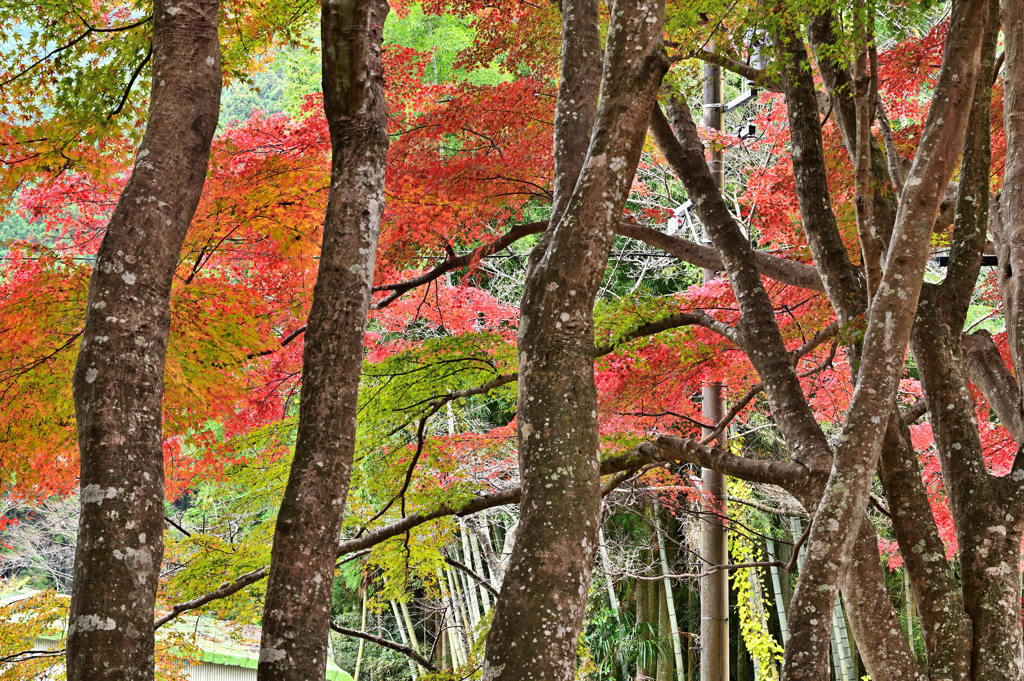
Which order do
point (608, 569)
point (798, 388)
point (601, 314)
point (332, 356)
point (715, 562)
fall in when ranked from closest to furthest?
point (332, 356) < point (798, 388) < point (601, 314) < point (715, 562) < point (608, 569)

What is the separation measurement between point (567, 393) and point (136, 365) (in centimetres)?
135

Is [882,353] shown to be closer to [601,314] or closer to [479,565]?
[601,314]

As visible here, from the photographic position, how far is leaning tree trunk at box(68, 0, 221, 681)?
226 centimetres

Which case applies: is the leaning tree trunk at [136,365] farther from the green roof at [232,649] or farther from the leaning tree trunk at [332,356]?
the green roof at [232,649]

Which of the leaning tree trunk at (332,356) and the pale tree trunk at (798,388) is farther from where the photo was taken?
the pale tree trunk at (798,388)

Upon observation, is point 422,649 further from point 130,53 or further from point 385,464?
point 130,53

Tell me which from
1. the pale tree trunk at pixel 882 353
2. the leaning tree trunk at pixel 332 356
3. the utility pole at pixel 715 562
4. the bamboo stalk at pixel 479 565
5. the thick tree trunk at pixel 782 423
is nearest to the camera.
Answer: the leaning tree trunk at pixel 332 356

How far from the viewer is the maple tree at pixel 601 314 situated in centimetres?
289

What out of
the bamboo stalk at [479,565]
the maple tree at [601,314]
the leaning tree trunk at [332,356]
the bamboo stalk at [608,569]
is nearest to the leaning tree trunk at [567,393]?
the maple tree at [601,314]

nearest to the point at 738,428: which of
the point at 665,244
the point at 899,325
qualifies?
the point at 665,244

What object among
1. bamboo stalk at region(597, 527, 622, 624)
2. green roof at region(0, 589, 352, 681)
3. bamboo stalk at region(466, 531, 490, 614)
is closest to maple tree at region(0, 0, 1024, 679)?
bamboo stalk at region(597, 527, 622, 624)

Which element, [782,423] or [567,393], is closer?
[567,393]

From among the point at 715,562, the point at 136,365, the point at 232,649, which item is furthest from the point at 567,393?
the point at 232,649

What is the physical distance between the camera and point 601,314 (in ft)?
19.2
